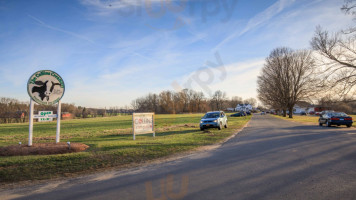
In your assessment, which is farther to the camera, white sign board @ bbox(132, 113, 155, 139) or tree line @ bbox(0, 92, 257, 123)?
tree line @ bbox(0, 92, 257, 123)

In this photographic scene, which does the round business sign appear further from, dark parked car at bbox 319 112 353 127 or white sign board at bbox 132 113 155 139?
dark parked car at bbox 319 112 353 127

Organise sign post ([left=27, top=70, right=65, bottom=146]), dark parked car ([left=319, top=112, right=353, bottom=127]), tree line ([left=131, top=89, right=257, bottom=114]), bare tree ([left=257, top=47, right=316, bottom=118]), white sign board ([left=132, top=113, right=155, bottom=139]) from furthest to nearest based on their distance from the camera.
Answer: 1. tree line ([left=131, top=89, right=257, bottom=114])
2. bare tree ([left=257, top=47, right=316, bottom=118])
3. dark parked car ([left=319, top=112, right=353, bottom=127])
4. white sign board ([left=132, top=113, right=155, bottom=139])
5. sign post ([left=27, top=70, right=65, bottom=146])

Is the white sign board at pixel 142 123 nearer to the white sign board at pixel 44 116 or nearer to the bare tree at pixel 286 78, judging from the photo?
the white sign board at pixel 44 116

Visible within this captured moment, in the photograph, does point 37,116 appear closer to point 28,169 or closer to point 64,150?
point 64,150

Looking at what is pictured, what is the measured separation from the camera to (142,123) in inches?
531

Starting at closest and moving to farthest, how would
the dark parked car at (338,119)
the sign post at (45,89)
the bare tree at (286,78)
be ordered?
the sign post at (45,89), the dark parked car at (338,119), the bare tree at (286,78)

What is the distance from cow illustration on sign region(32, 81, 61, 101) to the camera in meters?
→ 8.91

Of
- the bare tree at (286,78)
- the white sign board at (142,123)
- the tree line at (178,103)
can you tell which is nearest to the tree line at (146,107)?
the tree line at (178,103)

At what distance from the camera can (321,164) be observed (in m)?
6.30

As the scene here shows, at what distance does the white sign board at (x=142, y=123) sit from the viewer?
13.0 m

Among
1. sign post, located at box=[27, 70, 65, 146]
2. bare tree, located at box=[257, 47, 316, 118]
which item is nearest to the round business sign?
sign post, located at box=[27, 70, 65, 146]

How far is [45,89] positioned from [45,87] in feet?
0.29

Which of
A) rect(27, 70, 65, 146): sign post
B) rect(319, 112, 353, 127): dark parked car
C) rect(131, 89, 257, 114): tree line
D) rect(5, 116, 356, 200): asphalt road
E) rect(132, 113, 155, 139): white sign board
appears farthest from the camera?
rect(131, 89, 257, 114): tree line

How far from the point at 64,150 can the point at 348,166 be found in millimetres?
9203
